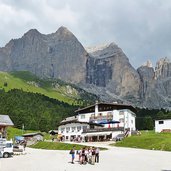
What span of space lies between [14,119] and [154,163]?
128 meters

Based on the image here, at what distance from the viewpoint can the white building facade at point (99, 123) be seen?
107500 millimetres

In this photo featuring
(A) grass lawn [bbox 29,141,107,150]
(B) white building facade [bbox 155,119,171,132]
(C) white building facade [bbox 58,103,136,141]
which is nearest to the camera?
(A) grass lawn [bbox 29,141,107,150]

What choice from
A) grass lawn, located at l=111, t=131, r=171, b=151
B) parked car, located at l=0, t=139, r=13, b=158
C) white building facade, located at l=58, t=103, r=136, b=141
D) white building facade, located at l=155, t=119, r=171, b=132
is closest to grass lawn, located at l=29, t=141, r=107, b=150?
grass lawn, located at l=111, t=131, r=171, b=151

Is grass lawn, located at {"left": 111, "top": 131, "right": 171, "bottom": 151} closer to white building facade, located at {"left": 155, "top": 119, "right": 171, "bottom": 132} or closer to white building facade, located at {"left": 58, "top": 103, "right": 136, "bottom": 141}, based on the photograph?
white building facade, located at {"left": 58, "top": 103, "right": 136, "bottom": 141}

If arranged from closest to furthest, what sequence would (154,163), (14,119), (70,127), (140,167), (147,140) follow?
1. (140,167)
2. (154,163)
3. (147,140)
4. (70,127)
5. (14,119)

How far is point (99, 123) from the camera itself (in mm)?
123562

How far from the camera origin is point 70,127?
400ft

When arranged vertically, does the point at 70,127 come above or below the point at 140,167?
above

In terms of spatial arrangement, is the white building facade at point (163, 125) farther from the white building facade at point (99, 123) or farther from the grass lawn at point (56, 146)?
the grass lawn at point (56, 146)

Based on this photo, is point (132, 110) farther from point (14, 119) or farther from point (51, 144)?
point (14, 119)

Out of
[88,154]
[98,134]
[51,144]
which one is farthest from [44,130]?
[88,154]

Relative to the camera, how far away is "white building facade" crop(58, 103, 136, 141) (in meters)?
108

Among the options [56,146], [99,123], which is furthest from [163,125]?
[56,146]

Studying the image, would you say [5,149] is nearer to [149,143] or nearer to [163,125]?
[149,143]
